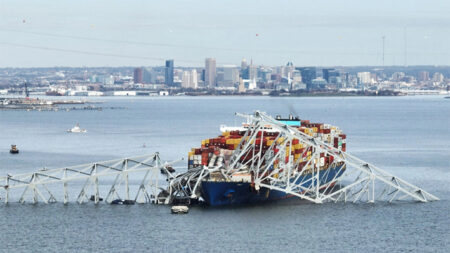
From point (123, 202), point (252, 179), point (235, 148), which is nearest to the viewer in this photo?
point (252, 179)

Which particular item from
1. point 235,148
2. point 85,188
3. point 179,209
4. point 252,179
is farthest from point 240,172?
point 85,188

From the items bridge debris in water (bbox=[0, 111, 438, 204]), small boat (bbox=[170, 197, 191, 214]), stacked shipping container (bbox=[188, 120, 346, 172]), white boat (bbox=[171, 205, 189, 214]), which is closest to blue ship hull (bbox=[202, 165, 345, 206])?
bridge debris in water (bbox=[0, 111, 438, 204])

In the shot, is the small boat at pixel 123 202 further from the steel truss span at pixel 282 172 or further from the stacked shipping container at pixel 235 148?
the stacked shipping container at pixel 235 148

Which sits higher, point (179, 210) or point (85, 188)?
point (85, 188)

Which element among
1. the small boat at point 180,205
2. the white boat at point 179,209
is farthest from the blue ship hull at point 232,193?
the white boat at point 179,209

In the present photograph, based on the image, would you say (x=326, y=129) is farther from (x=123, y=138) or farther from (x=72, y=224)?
(x=123, y=138)

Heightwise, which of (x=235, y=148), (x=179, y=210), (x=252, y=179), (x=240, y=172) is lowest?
(x=179, y=210)

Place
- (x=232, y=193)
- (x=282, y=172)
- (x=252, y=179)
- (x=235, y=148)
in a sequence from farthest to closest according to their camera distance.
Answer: (x=235, y=148) < (x=282, y=172) < (x=252, y=179) < (x=232, y=193)

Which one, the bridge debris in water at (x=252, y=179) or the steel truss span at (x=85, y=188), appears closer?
the bridge debris in water at (x=252, y=179)

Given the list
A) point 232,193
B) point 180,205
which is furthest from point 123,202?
point 232,193

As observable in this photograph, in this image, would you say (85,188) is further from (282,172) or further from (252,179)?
(282,172)

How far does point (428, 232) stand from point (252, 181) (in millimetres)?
11846

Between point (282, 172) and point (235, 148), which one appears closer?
point (282, 172)

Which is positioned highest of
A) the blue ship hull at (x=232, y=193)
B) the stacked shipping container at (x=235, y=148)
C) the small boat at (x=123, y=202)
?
the stacked shipping container at (x=235, y=148)
